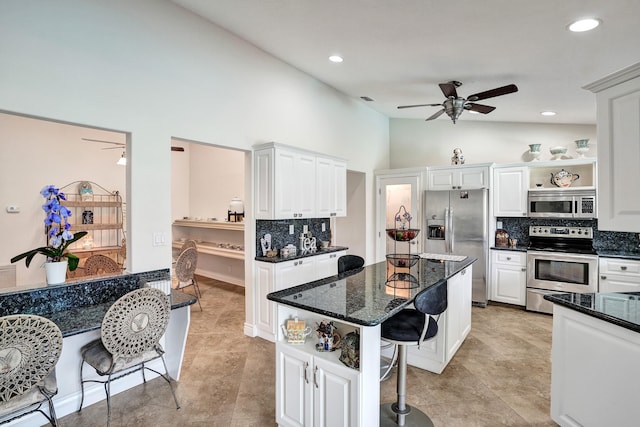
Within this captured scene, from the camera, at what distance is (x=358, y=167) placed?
18.4 ft

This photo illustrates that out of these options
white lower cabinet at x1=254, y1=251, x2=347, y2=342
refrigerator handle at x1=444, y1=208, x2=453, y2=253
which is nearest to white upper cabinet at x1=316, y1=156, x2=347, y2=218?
white lower cabinet at x1=254, y1=251, x2=347, y2=342

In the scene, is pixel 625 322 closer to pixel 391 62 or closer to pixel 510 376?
pixel 510 376

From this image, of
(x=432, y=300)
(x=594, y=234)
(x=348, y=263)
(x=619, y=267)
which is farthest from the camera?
(x=594, y=234)

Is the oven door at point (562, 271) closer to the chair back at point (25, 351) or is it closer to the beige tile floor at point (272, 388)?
the beige tile floor at point (272, 388)

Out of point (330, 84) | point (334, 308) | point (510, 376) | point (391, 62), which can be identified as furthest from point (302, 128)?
point (510, 376)

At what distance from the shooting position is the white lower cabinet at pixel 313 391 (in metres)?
1.73

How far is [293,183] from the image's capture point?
3900 mm

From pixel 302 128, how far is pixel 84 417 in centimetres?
368

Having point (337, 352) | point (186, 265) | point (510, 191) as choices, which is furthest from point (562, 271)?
point (186, 265)

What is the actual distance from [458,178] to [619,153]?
3.56m

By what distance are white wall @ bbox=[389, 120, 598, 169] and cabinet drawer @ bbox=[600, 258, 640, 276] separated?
175cm

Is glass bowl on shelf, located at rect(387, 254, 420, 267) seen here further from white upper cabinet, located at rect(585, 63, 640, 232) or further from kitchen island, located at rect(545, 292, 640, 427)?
white upper cabinet, located at rect(585, 63, 640, 232)

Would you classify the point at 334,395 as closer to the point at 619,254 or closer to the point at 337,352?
the point at 337,352

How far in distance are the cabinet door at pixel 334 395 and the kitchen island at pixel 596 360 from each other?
132 centimetres
